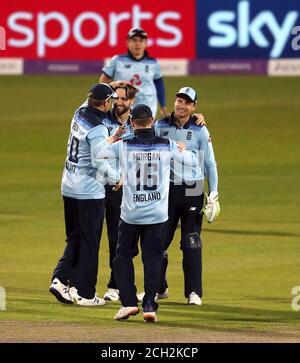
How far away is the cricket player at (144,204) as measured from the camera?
1232 centimetres

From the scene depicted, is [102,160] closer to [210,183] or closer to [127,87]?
[127,87]

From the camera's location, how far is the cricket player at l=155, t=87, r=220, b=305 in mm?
13656

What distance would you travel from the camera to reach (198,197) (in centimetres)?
1377

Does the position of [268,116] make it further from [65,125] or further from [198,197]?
[198,197]

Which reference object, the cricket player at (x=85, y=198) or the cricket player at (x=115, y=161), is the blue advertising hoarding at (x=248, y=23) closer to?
the cricket player at (x=115, y=161)

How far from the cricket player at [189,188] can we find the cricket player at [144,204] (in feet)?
4.07

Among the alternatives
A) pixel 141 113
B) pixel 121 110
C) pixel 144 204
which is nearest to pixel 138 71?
pixel 121 110

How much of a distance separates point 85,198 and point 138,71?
281 inches

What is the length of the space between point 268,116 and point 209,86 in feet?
14.3

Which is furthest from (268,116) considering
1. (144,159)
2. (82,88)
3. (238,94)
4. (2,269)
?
(144,159)

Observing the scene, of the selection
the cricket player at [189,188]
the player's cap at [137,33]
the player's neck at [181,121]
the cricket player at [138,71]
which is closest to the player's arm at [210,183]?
the cricket player at [189,188]

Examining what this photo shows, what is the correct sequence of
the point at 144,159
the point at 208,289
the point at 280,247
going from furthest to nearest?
the point at 280,247
the point at 208,289
the point at 144,159

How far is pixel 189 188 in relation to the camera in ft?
45.4

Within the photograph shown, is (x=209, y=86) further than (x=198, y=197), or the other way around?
(x=209, y=86)
